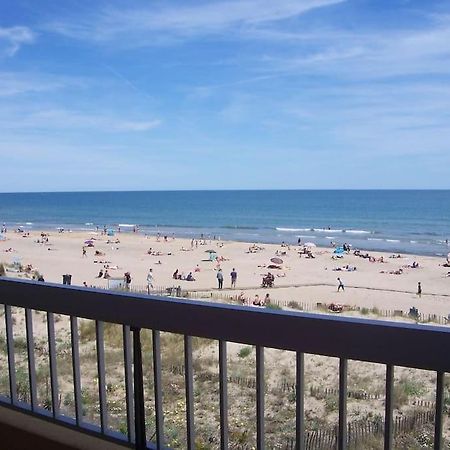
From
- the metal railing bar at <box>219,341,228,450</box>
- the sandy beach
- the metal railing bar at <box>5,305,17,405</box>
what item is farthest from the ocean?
the metal railing bar at <box>219,341,228,450</box>

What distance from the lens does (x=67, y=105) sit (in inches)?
421

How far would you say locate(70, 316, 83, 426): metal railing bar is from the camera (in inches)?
61.0

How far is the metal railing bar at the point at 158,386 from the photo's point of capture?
1366 millimetres

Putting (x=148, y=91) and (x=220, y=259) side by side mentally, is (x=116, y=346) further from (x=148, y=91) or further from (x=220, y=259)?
(x=220, y=259)

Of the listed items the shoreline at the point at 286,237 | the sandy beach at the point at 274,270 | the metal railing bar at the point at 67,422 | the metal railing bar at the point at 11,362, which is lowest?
the shoreline at the point at 286,237

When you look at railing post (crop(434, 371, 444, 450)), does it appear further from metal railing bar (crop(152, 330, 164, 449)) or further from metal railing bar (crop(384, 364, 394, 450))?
metal railing bar (crop(152, 330, 164, 449))

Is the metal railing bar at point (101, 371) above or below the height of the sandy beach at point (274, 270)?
above

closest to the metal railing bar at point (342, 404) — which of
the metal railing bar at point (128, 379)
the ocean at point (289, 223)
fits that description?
the metal railing bar at point (128, 379)

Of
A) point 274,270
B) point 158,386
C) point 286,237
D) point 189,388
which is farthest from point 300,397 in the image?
point 286,237

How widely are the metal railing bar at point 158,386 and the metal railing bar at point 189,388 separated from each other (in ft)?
0.29

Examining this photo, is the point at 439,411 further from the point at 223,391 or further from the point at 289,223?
the point at 289,223

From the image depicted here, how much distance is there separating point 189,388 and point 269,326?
0.35 meters

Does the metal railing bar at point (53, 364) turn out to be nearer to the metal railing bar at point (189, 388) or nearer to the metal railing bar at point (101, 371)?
→ the metal railing bar at point (101, 371)

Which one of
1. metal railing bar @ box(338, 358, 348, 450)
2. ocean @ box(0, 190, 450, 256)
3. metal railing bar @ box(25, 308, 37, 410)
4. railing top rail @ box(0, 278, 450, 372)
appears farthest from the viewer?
ocean @ box(0, 190, 450, 256)
